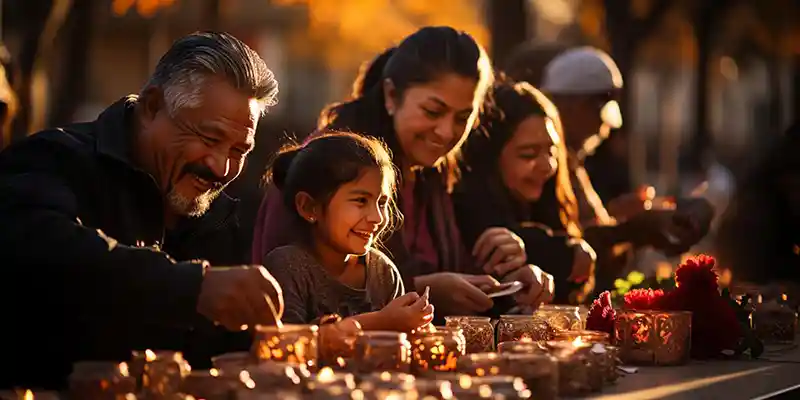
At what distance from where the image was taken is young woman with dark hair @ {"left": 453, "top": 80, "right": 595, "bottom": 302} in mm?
5926

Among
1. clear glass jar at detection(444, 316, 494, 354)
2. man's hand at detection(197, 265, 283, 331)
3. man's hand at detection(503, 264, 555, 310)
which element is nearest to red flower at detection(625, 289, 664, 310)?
clear glass jar at detection(444, 316, 494, 354)

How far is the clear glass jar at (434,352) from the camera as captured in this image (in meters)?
3.41

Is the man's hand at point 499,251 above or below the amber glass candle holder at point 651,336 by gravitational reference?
above

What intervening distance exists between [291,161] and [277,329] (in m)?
1.52

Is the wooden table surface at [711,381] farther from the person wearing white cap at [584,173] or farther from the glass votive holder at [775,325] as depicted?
the person wearing white cap at [584,173]

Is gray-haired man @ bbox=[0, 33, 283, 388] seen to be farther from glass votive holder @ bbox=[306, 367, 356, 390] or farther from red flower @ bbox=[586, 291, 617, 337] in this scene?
red flower @ bbox=[586, 291, 617, 337]

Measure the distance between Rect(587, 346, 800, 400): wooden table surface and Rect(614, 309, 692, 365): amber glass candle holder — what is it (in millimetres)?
51

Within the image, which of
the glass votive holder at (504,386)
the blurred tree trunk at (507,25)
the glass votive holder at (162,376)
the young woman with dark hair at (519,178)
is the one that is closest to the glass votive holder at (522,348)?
the glass votive holder at (504,386)

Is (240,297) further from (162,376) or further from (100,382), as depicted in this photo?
(100,382)

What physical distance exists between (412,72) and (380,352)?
2.23 meters

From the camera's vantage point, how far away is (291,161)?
15.3 ft

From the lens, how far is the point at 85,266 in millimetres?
3291

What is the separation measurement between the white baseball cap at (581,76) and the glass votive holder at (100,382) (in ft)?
15.0

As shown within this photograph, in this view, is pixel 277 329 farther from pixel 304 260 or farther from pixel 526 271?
pixel 526 271
